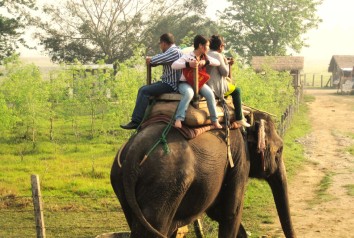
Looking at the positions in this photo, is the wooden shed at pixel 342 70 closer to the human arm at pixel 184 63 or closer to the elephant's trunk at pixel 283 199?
the elephant's trunk at pixel 283 199

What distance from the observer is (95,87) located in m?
24.5

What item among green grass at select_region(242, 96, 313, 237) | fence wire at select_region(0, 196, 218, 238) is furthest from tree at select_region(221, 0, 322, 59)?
fence wire at select_region(0, 196, 218, 238)

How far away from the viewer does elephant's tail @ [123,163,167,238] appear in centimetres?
518

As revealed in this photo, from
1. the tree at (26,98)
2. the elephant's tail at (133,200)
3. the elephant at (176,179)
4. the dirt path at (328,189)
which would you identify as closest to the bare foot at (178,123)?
the elephant at (176,179)

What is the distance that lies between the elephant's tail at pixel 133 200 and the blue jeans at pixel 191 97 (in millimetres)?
942

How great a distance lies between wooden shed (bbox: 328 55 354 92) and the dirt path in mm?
23897

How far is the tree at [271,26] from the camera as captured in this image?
5144cm

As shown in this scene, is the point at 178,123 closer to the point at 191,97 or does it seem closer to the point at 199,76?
the point at 191,97

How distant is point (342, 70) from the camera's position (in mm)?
51594

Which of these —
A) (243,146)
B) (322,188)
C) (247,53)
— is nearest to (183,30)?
(247,53)

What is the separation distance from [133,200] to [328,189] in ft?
30.8

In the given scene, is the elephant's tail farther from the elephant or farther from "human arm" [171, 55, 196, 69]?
"human arm" [171, 55, 196, 69]

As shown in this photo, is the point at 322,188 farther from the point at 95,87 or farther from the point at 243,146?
the point at 95,87

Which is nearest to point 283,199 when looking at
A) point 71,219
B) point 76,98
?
point 71,219
